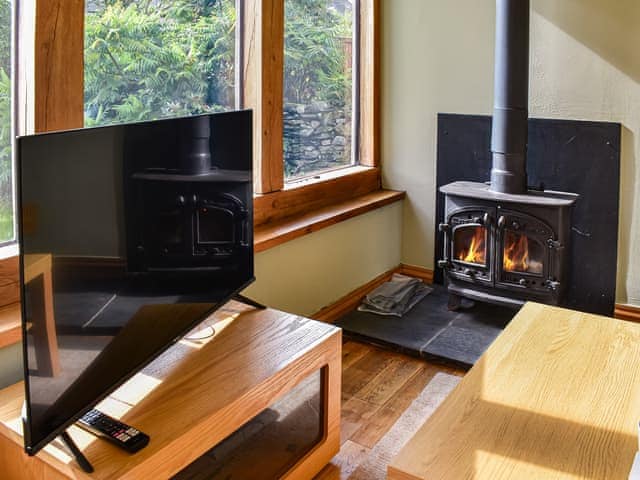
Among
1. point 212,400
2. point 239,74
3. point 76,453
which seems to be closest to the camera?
point 76,453

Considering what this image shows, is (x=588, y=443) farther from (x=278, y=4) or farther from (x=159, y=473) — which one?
(x=278, y=4)

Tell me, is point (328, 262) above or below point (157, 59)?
below

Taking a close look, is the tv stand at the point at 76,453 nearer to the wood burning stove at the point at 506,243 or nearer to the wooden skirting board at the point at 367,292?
the wooden skirting board at the point at 367,292

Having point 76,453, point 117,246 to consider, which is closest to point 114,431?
point 76,453

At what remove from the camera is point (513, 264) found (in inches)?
130

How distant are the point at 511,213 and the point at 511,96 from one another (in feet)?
1.78

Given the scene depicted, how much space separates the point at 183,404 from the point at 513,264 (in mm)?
1997

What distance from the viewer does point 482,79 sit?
366cm

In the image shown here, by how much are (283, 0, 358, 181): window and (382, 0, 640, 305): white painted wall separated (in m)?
0.29

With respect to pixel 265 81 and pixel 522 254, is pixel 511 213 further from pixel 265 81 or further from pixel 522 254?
pixel 265 81

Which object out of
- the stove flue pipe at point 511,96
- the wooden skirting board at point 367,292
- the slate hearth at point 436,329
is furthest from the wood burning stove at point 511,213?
the wooden skirting board at point 367,292

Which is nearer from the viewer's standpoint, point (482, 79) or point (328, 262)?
point (328, 262)

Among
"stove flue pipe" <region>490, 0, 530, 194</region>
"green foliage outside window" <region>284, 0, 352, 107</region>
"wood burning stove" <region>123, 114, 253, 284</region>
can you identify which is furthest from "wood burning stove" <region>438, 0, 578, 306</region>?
"wood burning stove" <region>123, 114, 253, 284</region>

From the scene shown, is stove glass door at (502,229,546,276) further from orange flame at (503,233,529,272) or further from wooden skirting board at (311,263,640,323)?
wooden skirting board at (311,263,640,323)
